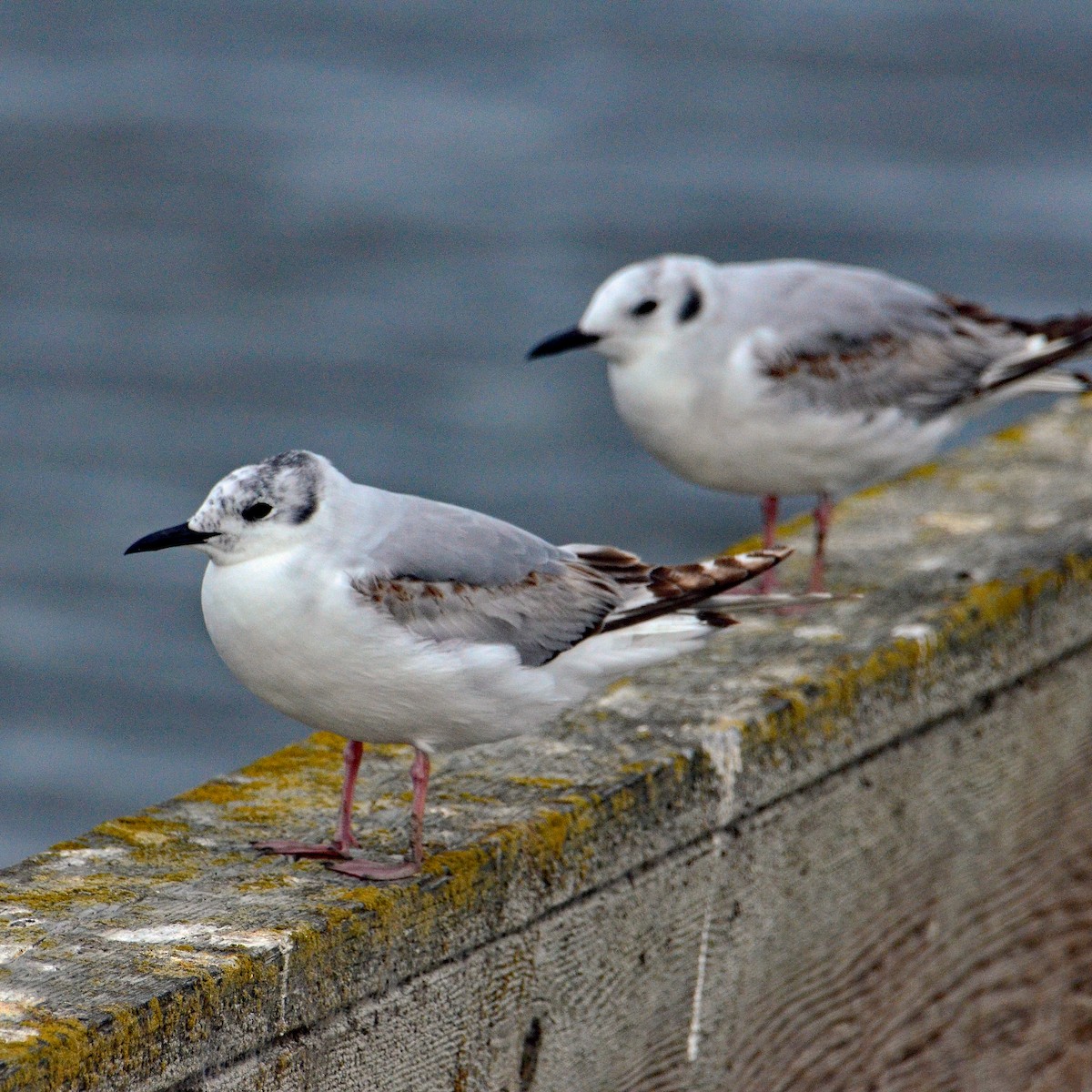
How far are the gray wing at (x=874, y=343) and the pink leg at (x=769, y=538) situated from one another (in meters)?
0.39

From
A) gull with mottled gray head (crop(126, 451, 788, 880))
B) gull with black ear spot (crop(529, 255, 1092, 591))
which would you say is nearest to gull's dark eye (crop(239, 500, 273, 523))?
gull with mottled gray head (crop(126, 451, 788, 880))

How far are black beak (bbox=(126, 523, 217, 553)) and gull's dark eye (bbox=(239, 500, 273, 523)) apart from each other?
0.07m

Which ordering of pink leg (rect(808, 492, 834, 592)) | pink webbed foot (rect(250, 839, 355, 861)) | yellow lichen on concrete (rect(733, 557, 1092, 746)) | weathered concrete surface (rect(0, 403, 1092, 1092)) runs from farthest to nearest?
pink leg (rect(808, 492, 834, 592)), yellow lichen on concrete (rect(733, 557, 1092, 746)), pink webbed foot (rect(250, 839, 355, 861)), weathered concrete surface (rect(0, 403, 1092, 1092))

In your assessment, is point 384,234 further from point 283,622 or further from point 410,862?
point 410,862

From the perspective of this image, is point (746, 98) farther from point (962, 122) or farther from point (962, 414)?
point (962, 414)

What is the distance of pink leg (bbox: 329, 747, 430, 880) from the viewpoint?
3.09m

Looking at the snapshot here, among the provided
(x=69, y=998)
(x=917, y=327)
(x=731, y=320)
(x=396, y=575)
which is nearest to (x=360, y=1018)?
(x=69, y=998)

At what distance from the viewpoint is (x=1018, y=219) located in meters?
13.4

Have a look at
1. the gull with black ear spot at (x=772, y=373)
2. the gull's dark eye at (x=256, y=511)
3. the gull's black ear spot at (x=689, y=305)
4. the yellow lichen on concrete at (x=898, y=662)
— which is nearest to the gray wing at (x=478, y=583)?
the gull's dark eye at (x=256, y=511)

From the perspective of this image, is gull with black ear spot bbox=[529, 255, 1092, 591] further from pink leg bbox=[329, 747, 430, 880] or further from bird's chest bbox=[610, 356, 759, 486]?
pink leg bbox=[329, 747, 430, 880]

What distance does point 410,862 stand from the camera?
3.16 meters

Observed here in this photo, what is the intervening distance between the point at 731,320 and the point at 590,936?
3050 millimetres

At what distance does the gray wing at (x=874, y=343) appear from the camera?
593cm

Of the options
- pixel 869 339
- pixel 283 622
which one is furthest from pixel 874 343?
pixel 283 622
